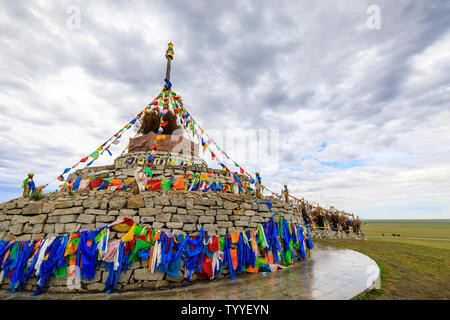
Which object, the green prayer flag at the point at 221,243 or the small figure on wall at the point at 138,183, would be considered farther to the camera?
the small figure on wall at the point at 138,183

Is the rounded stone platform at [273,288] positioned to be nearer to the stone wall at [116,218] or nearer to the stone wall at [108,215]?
the stone wall at [116,218]

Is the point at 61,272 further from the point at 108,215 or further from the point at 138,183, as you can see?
the point at 138,183

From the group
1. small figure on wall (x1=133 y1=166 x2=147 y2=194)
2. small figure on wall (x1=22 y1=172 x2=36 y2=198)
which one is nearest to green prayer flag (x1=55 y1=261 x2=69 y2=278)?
small figure on wall (x1=133 y1=166 x2=147 y2=194)

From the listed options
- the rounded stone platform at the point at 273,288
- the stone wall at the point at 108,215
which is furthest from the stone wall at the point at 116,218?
the rounded stone platform at the point at 273,288

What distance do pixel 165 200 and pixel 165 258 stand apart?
A: 5.13ft

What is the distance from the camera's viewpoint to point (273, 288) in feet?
16.4

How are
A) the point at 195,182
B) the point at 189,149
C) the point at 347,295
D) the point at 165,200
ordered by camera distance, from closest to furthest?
the point at 347,295 < the point at 165,200 < the point at 195,182 < the point at 189,149

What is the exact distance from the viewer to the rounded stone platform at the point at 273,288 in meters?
4.51

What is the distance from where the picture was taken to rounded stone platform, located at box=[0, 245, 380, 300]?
451 centimetres

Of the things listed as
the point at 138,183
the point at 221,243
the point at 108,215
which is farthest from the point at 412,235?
the point at 108,215
